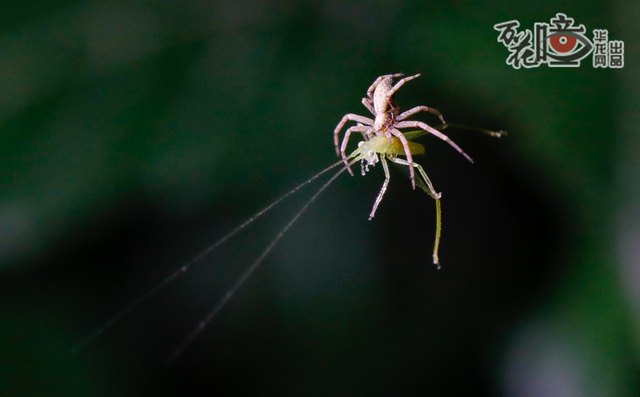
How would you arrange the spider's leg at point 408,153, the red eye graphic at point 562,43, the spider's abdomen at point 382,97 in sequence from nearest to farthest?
the spider's leg at point 408,153, the spider's abdomen at point 382,97, the red eye graphic at point 562,43

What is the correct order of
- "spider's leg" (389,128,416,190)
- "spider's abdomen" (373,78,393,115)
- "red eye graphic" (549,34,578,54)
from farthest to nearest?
"red eye graphic" (549,34,578,54)
"spider's abdomen" (373,78,393,115)
"spider's leg" (389,128,416,190)

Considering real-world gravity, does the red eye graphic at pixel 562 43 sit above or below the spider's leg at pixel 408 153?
above

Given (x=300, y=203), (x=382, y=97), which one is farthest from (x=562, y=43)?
(x=300, y=203)

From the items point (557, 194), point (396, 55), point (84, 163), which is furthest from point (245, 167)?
point (557, 194)

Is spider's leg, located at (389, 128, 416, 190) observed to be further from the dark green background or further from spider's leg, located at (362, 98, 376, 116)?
the dark green background

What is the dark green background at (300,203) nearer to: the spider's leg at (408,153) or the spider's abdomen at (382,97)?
the spider's abdomen at (382,97)

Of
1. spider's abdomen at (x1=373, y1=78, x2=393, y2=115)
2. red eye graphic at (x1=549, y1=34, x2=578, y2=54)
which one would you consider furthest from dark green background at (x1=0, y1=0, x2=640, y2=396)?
spider's abdomen at (x1=373, y1=78, x2=393, y2=115)

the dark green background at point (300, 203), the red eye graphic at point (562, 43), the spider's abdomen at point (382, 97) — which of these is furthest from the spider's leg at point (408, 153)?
the red eye graphic at point (562, 43)
